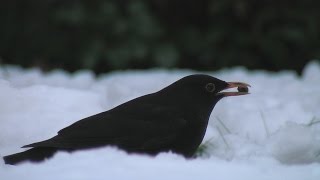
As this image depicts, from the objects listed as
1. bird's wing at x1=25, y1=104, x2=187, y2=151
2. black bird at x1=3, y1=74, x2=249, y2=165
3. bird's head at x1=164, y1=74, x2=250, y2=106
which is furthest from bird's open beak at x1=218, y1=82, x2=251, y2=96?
bird's wing at x1=25, y1=104, x2=187, y2=151

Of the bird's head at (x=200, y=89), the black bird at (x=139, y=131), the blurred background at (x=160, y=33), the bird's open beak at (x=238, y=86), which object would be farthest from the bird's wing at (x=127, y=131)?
the blurred background at (x=160, y=33)

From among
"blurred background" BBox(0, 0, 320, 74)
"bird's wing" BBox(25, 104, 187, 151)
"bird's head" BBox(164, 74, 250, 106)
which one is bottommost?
"bird's wing" BBox(25, 104, 187, 151)

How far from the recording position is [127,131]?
114 inches

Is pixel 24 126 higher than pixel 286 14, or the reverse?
pixel 286 14

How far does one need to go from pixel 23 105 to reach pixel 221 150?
100 centimetres

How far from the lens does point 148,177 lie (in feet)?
7.49

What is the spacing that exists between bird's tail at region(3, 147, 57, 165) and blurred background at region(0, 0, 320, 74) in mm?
3403

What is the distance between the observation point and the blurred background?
624 centimetres

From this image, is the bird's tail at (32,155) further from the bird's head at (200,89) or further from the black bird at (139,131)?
the bird's head at (200,89)

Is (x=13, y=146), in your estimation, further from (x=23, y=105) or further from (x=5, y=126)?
(x=23, y=105)

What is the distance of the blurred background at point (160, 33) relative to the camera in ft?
20.5

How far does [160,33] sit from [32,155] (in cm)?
357

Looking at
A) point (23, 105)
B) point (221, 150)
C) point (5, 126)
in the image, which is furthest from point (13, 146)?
point (221, 150)

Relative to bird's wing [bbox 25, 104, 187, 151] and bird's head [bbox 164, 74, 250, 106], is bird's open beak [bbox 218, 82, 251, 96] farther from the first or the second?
bird's wing [bbox 25, 104, 187, 151]
